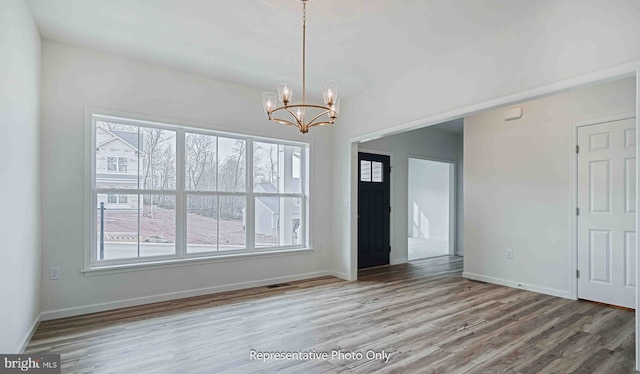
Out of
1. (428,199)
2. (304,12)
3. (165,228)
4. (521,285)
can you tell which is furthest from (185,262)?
(428,199)

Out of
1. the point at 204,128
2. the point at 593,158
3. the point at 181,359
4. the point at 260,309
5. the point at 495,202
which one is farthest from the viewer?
the point at 495,202

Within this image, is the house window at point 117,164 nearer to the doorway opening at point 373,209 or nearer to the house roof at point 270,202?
the house roof at point 270,202

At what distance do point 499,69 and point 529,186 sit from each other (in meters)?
2.06

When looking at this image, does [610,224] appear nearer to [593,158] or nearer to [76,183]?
[593,158]

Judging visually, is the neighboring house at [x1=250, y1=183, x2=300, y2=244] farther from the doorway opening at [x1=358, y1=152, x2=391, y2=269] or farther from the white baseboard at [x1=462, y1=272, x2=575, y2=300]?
the white baseboard at [x1=462, y1=272, x2=575, y2=300]

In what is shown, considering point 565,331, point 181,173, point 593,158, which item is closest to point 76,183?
point 181,173

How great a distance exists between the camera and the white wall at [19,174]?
2186 mm

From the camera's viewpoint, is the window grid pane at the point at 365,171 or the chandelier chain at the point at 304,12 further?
the window grid pane at the point at 365,171

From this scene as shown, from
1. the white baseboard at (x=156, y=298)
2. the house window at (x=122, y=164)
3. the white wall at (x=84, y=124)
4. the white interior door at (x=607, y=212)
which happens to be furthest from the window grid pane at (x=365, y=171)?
the house window at (x=122, y=164)

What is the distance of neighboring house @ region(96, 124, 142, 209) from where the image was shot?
365cm

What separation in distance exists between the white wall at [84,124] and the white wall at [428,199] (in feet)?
24.1

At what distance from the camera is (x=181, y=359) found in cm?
249

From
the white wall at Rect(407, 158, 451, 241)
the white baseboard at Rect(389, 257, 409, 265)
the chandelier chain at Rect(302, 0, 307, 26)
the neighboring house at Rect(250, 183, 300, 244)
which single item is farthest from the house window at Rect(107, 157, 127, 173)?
the white wall at Rect(407, 158, 451, 241)

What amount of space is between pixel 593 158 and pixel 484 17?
7.69ft
